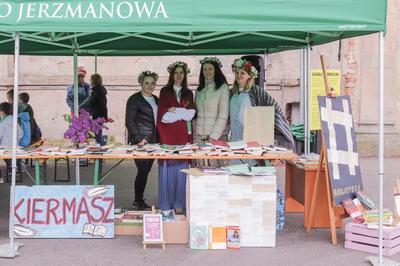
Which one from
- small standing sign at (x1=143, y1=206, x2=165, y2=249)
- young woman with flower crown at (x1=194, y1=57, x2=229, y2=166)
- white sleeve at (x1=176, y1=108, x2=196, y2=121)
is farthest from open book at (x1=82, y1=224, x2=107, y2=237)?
white sleeve at (x1=176, y1=108, x2=196, y2=121)

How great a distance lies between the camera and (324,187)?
21.0 feet

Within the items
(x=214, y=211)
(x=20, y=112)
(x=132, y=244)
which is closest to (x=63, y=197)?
(x=132, y=244)

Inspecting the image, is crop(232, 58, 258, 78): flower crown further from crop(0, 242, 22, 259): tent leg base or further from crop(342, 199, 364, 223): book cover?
crop(0, 242, 22, 259): tent leg base

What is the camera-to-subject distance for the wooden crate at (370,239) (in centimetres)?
565

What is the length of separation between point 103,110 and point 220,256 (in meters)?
6.37

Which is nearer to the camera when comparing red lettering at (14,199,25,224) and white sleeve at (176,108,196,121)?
red lettering at (14,199,25,224)

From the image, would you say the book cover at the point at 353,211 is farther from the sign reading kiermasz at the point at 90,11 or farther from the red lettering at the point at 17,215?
the red lettering at the point at 17,215

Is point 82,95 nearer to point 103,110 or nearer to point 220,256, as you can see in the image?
point 103,110

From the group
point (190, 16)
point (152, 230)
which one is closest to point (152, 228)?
point (152, 230)

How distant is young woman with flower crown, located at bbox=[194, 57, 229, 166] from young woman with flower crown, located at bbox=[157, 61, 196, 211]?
11cm

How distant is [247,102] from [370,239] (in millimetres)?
2225

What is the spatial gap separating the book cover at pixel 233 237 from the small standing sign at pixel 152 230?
64cm

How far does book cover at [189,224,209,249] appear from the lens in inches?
229

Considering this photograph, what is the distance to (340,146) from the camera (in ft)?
20.2
